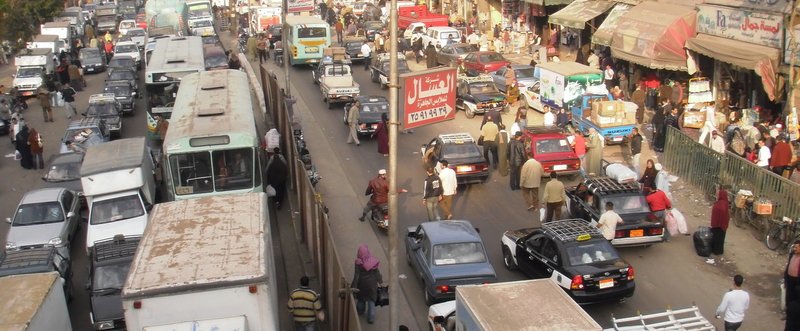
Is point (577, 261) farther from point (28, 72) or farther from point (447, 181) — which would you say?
point (28, 72)

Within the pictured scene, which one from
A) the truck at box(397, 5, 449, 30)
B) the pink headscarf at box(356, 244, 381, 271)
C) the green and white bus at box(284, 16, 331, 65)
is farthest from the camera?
the truck at box(397, 5, 449, 30)

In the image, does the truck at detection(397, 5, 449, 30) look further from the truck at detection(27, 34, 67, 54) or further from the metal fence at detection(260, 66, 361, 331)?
the metal fence at detection(260, 66, 361, 331)

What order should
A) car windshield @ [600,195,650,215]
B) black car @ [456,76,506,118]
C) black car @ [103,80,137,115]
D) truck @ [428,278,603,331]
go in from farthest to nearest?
black car @ [103,80,137,115], black car @ [456,76,506,118], car windshield @ [600,195,650,215], truck @ [428,278,603,331]

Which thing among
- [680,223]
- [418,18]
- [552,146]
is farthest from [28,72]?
[680,223]

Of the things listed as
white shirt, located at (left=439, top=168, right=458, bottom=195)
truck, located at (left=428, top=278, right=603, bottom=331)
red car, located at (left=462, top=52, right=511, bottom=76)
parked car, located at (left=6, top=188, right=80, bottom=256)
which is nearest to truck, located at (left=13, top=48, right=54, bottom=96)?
red car, located at (left=462, top=52, right=511, bottom=76)

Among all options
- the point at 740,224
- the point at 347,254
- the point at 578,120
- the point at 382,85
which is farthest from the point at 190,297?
the point at 382,85

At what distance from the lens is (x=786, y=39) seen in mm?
24016

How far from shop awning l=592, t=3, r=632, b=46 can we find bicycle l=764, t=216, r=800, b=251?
17.0 metres

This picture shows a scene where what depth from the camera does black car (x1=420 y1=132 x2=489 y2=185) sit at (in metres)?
22.7

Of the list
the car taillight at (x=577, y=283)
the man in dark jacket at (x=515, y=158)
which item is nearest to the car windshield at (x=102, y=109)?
the man in dark jacket at (x=515, y=158)

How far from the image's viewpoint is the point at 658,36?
2997cm

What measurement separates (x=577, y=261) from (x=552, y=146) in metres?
8.08

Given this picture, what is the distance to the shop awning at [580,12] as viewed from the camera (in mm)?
37781

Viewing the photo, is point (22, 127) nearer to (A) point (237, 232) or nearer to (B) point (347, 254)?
(B) point (347, 254)
